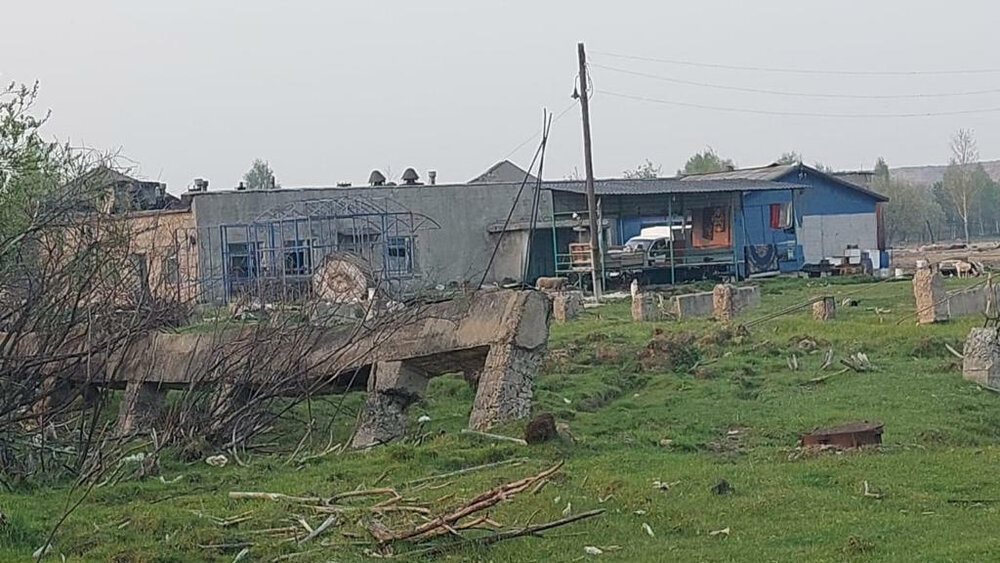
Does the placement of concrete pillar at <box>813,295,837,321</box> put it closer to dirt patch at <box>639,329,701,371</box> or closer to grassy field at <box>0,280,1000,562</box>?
grassy field at <box>0,280,1000,562</box>

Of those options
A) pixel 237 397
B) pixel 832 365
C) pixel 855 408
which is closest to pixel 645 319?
pixel 832 365

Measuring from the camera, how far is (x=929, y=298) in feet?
86.6

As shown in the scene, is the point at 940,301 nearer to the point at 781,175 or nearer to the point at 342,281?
the point at 342,281

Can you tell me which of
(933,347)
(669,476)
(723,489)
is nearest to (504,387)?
(669,476)

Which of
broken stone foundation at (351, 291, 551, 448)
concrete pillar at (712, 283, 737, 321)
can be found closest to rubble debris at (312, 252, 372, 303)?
broken stone foundation at (351, 291, 551, 448)

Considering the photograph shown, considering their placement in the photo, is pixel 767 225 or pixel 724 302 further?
pixel 767 225

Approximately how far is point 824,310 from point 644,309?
4.13 metres

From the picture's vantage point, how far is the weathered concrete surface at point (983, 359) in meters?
18.5

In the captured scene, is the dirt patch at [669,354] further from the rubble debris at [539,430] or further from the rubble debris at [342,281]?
the rubble debris at [539,430]

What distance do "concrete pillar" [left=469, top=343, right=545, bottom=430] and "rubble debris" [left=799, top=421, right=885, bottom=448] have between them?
322 centimetres

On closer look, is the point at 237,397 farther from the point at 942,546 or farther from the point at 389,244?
the point at 389,244

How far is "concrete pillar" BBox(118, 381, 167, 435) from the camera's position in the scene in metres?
17.6

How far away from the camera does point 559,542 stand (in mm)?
9922

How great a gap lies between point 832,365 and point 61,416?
10963 millimetres
